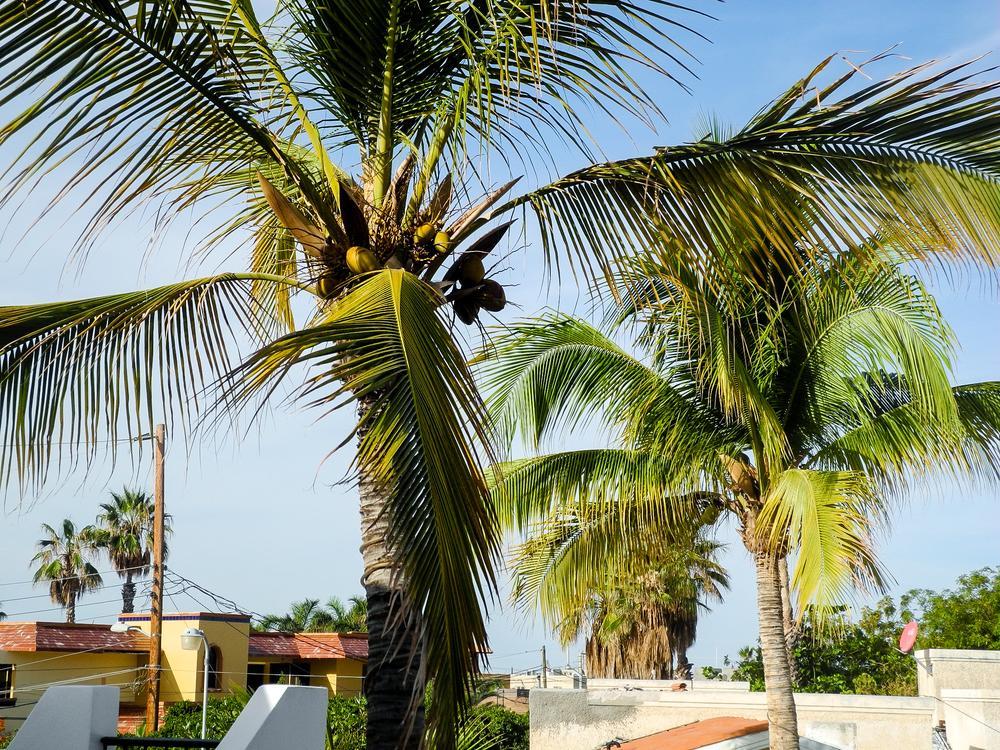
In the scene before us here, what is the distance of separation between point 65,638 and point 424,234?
30.5 m

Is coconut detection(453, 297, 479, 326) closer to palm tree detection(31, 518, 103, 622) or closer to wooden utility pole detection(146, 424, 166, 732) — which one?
wooden utility pole detection(146, 424, 166, 732)

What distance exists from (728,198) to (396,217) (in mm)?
1527

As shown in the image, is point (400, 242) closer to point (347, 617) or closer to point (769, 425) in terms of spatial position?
point (769, 425)

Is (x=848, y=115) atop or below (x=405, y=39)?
below

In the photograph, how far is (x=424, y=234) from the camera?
15.3 feet

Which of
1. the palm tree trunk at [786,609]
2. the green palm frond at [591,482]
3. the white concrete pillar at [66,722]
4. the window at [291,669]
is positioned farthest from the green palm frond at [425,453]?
the window at [291,669]

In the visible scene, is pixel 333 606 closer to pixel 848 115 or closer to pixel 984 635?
pixel 984 635

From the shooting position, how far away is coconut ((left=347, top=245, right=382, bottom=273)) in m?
4.45

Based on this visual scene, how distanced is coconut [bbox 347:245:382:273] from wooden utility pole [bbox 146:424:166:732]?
18446 millimetres

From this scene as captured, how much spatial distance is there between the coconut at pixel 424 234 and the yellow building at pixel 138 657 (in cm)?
2513

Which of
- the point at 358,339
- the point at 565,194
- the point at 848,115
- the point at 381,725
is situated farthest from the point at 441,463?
the point at 848,115

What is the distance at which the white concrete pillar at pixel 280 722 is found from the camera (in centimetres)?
460

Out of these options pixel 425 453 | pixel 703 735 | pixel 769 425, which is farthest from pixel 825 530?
pixel 425 453

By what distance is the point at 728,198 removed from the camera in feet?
15.1
